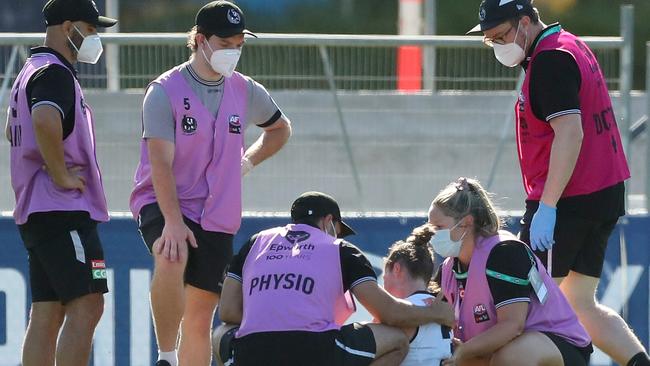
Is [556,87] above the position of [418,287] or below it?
above

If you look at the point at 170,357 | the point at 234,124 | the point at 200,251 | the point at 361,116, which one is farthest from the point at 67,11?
the point at 361,116

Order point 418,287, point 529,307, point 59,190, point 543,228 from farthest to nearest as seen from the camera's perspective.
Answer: point 59,190 → point 543,228 → point 418,287 → point 529,307

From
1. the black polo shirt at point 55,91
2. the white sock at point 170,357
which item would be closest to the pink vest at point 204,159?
the black polo shirt at point 55,91

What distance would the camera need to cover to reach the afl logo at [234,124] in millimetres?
5801

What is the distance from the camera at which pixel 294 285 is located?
4961mm

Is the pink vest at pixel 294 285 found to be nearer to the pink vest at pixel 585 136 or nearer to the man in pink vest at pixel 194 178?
the man in pink vest at pixel 194 178

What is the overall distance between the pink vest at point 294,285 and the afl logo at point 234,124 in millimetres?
880

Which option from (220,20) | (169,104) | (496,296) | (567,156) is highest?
(220,20)

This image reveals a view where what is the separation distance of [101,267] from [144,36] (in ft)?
7.59

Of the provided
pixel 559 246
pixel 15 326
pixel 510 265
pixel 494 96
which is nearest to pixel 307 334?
pixel 510 265

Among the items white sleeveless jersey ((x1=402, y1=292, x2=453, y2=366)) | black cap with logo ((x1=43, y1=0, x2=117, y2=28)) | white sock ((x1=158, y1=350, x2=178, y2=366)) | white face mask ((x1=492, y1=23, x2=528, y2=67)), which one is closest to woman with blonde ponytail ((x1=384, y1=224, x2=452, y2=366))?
white sleeveless jersey ((x1=402, y1=292, x2=453, y2=366))

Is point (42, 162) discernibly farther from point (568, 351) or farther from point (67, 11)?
point (568, 351)

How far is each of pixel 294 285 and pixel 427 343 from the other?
65 centimetres

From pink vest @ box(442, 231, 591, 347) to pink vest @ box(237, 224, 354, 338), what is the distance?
0.55 meters
